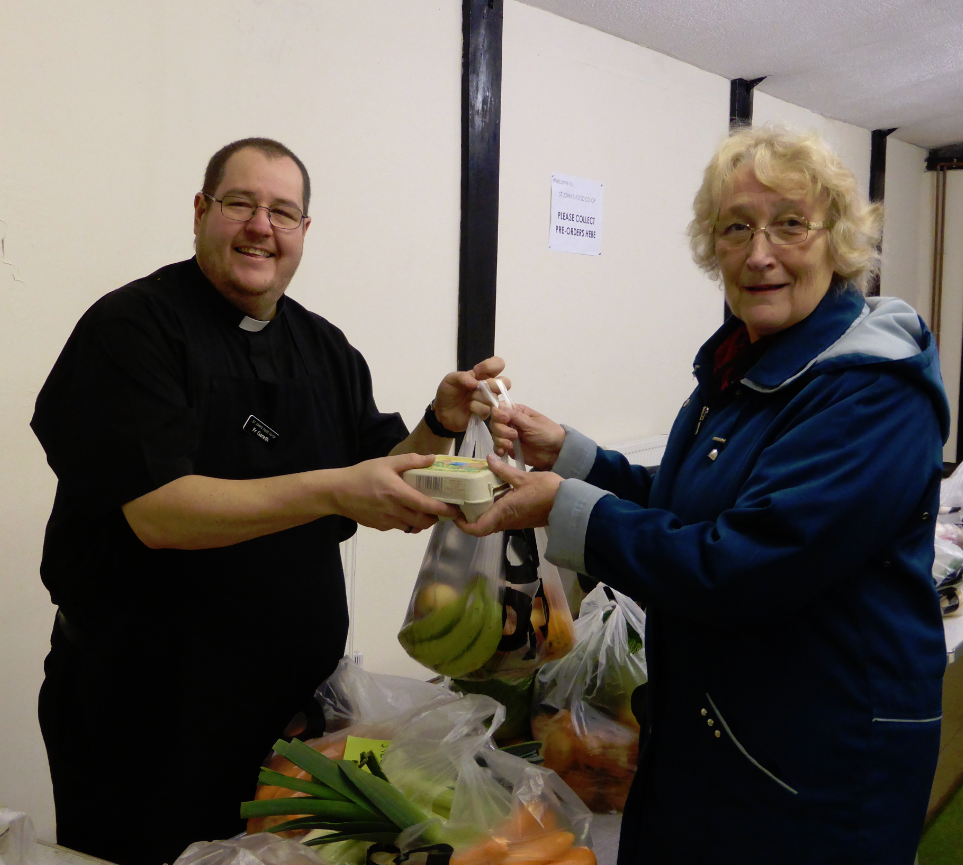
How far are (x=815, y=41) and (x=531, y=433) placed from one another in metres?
2.97

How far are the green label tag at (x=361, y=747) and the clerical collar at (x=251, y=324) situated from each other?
72 cm

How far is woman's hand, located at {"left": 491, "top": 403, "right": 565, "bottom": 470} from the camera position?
4.76 ft

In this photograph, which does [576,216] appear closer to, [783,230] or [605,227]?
[605,227]

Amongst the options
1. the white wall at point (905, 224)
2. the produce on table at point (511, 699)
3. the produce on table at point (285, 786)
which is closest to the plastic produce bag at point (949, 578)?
the produce on table at point (511, 699)

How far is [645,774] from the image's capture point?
1.21 meters

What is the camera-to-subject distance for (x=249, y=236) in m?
1.43

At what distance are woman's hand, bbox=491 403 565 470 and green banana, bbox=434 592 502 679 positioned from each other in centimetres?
28

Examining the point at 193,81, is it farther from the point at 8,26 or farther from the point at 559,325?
the point at 559,325

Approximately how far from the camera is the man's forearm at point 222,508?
122cm

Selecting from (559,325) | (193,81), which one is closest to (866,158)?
(559,325)

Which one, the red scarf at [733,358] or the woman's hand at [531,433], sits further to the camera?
the woman's hand at [531,433]

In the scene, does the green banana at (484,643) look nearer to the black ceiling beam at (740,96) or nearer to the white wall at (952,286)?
the black ceiling beam at (740,96)

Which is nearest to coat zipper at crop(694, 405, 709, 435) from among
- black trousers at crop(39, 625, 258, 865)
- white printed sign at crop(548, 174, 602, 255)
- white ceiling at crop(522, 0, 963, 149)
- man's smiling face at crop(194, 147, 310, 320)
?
man's smiling face at crop(194, 147, 310, 320)

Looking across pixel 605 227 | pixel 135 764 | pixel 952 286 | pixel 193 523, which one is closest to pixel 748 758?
pixel 193 523
